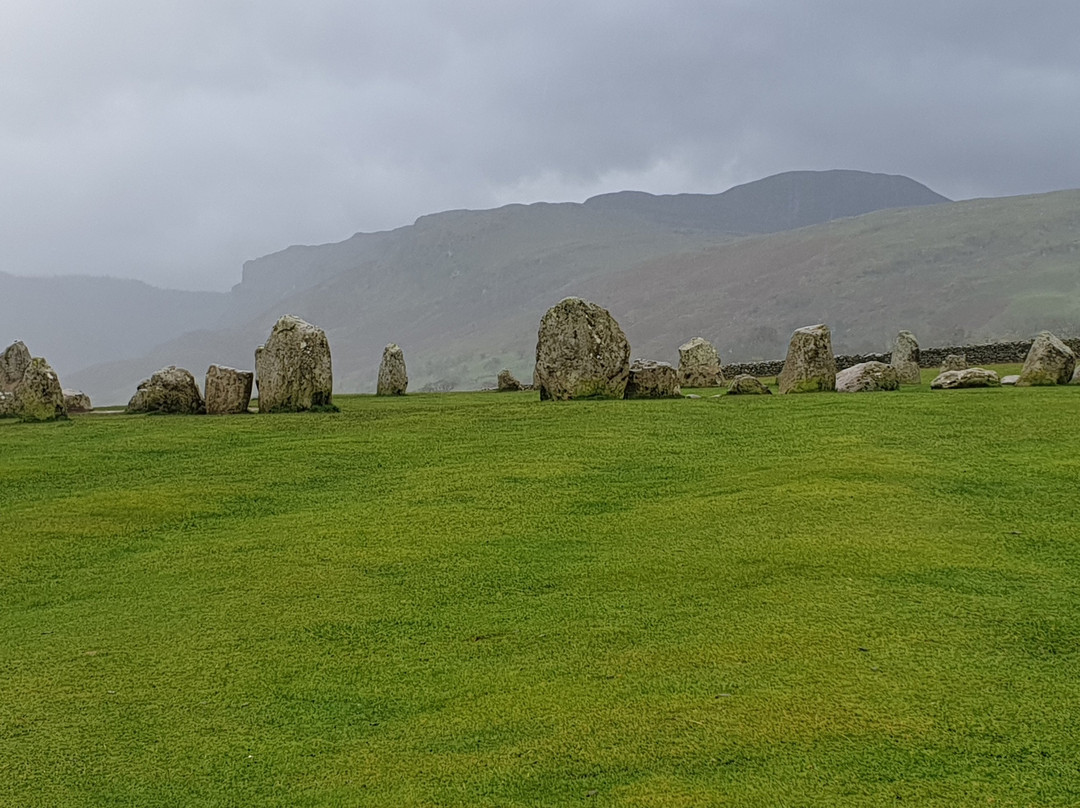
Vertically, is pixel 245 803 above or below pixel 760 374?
below

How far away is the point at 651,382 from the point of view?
20516mm

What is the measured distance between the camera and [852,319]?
167 meters

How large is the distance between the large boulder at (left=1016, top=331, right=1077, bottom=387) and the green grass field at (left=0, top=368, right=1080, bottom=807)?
8.13m

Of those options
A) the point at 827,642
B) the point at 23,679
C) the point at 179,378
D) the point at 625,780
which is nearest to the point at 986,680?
the point at 827,642

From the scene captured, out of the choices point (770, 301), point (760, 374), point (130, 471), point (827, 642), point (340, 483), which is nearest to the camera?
point (827, 642)

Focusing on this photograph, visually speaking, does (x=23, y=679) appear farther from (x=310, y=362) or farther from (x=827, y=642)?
(x=310, y=362)

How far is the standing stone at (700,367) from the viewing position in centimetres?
3103

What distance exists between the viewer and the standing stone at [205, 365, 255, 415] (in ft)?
64.0

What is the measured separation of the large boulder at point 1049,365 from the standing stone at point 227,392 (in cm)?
1631

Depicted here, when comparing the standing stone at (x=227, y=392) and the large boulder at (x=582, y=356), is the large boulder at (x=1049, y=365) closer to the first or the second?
the large boulder at (x=582, y=356)

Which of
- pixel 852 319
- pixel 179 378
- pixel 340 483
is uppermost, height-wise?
pixel 852 319

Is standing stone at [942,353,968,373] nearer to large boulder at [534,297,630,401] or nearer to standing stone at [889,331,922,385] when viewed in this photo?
standing stone at [889,331,922,385]

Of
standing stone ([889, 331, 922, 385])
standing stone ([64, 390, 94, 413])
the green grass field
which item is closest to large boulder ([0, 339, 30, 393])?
standing stone ([64, 390, 94, 413])

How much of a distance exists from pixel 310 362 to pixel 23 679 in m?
13.3
